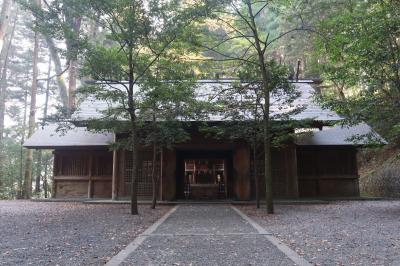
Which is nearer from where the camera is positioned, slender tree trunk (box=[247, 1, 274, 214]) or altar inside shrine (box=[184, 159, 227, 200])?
slender tree trunk (box=[247, 1, 274, 214])

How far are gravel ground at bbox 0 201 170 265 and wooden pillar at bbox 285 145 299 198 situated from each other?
6199 millimetres

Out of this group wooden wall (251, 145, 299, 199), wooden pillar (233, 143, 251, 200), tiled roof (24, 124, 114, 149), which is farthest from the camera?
tiled roof (24, 124, 114, 149)

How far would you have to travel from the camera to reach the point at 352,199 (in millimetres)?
14500

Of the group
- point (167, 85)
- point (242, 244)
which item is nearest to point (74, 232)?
point (242, 244)

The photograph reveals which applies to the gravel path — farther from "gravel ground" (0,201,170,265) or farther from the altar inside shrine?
the altar inside shrine

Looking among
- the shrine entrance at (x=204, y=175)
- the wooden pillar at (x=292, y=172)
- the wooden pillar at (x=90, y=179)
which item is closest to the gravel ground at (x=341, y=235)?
the wooden pillar at (x=292, y=172)

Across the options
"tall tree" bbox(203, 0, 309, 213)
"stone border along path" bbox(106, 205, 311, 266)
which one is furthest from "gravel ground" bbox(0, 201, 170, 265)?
"tall tree" bbox(203, 0, 309, 213)

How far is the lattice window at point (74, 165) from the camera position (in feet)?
52.2

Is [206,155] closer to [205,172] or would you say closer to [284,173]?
[205,172]

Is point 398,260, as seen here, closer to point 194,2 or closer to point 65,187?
point 194,2

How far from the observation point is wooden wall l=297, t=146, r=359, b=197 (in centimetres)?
1547

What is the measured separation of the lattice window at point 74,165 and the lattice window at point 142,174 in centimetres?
254

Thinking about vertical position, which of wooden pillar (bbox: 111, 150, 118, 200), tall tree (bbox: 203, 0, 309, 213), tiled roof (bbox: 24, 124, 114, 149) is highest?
tall tree (bbox: 203, 0, 309, 213)

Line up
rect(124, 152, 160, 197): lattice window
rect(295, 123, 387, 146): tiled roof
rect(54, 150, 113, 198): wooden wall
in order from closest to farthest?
1. rect(124, 152, 160, 197): lattice window
2. rect(295, 123, 387, 146): tiled roof
3. rect(54, 150, 113, 198): wooden wall
